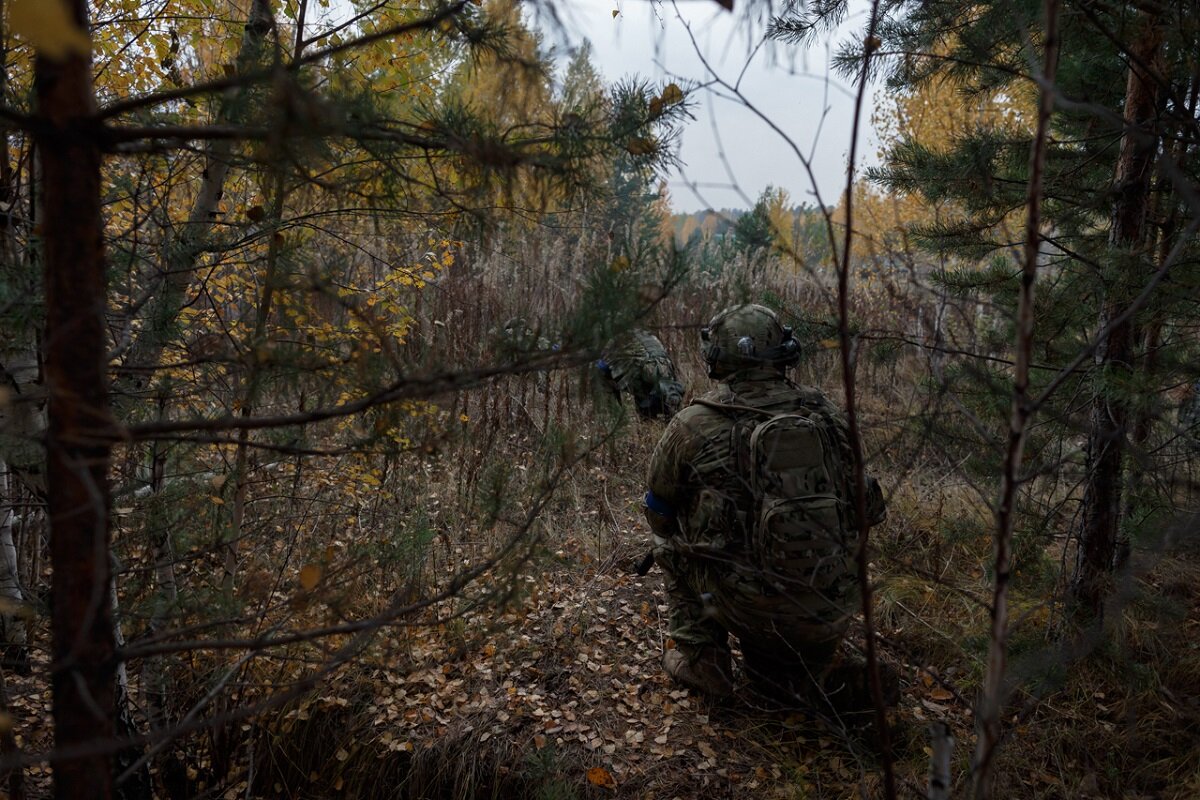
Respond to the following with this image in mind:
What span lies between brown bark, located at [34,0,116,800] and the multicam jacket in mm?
1994

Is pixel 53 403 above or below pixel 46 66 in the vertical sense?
below

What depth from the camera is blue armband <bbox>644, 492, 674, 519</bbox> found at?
3029 millimetres

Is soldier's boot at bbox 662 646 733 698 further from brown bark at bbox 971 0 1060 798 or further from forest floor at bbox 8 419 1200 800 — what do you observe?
brown bark at bbox 971 0 1060 798

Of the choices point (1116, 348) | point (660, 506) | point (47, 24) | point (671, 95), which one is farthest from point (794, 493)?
point (47, 24)

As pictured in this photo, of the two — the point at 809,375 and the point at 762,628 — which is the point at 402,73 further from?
the point at 809,375

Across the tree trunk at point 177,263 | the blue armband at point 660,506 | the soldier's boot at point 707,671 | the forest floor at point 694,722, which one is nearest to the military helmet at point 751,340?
the blue armband at point 660,506

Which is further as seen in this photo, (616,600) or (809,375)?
(809,375)

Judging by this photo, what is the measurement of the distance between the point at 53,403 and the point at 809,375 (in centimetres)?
712

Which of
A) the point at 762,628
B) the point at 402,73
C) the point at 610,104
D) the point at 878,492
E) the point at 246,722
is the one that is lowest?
the point at 246,722

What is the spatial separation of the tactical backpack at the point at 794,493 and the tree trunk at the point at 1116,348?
93 centimetres

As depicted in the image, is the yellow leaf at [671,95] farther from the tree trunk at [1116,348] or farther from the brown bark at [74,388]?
the tree trunk at [1116,348]

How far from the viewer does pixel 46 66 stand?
995mm

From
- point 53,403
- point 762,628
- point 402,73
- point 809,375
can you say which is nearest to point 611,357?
point 53,403

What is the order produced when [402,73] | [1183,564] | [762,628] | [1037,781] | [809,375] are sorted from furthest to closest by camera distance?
[809,375]
[1183,564]
[402,73]
[762,628]
[1037,781]
